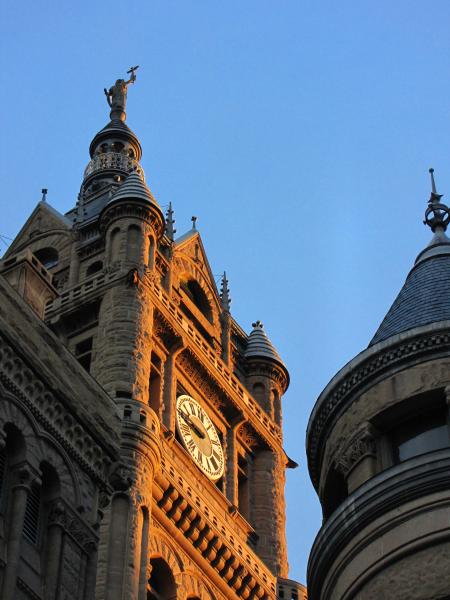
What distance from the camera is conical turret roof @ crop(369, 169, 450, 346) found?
2459 centimetres

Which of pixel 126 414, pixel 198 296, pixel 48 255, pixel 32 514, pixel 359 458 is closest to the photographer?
pixel 359 458

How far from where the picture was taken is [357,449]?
2311cm

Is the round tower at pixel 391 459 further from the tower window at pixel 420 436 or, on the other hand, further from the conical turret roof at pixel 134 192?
the conical turret roof at pixel 134 192

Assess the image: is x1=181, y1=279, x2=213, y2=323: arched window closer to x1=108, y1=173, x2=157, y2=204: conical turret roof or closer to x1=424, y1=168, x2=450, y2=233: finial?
x1=108, y1=173, x2=157, y2=204: conical turret roof

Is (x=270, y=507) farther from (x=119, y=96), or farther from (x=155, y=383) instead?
(x=119, y=96)

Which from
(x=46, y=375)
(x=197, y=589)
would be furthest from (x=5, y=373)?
(x=197, y=589)

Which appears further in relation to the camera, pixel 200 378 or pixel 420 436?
pixel 200 378

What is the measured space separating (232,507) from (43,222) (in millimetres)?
18343

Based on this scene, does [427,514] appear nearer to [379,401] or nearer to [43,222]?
[379,401]

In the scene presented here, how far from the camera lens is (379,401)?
23359 mm

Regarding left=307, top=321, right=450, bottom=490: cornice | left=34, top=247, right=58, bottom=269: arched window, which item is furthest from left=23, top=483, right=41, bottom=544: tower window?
left=34, top=247, right=58, bottom=269: arched window

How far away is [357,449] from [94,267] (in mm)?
40019

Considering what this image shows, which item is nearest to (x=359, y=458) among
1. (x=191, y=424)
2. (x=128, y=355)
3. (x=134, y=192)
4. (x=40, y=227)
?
(x=128, y=355)

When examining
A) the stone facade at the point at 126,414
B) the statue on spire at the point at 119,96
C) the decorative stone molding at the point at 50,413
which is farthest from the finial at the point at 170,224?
the decorative stone molding at the point at 50,413
